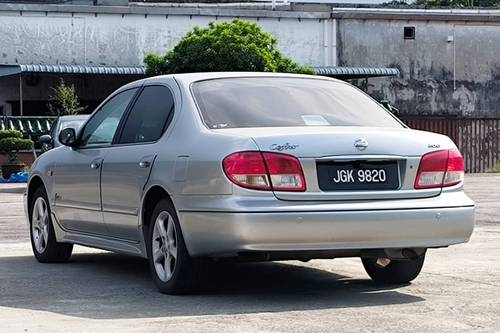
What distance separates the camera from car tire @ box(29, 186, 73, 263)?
11062 millimetres

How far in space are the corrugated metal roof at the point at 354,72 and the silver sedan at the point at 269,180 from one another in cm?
3482

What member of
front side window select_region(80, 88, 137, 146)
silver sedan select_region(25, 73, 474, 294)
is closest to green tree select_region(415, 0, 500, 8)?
front side window select_region(80, 88, 137, 146)

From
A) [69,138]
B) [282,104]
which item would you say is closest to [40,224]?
[69,138]

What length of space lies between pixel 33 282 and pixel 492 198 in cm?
1446

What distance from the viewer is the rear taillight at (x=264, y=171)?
800 cm

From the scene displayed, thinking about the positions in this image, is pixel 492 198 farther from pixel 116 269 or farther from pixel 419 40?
pixel 419 40

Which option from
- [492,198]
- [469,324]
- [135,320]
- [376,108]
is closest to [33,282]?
[135,320]

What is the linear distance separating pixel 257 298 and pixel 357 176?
1.16 meters

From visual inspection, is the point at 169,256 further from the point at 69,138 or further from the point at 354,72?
the point at 354,72

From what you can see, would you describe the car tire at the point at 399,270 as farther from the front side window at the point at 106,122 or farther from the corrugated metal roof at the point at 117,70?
the corrugated metal roof at the point at 117,70

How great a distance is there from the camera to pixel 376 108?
938 centimetres

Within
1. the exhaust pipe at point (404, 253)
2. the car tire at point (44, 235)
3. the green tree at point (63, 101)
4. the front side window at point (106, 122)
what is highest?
the front side window at point (106, 122)

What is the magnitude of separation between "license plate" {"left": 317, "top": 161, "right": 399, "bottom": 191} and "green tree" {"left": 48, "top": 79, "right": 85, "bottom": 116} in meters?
31.0

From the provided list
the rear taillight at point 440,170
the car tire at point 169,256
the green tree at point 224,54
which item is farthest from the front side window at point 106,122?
the green tree at point 224,54
